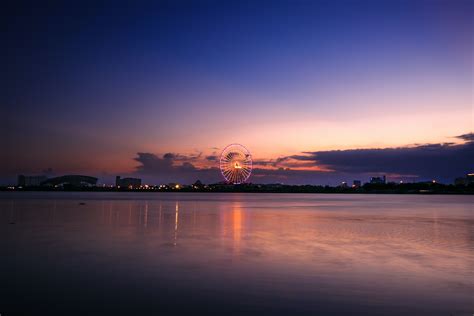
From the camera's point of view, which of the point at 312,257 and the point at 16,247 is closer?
the point at 312,257

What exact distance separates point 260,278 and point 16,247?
427 inches

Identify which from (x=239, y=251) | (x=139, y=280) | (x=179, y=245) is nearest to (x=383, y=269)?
(x=239, y=251)

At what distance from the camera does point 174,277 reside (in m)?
12.0

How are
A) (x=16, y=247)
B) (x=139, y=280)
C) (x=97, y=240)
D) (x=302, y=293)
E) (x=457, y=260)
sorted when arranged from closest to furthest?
1. (x=302, y=293)
2. (x=139, y=280)
3. (x=457, y=260)
4. (x=16, y=247)
5. (x=97, y=240)

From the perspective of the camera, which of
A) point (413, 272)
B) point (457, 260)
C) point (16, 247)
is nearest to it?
point (413, 272)

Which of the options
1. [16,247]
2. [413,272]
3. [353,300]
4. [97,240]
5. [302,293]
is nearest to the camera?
[353,300]

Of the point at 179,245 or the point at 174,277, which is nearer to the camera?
A: the point at 174,277

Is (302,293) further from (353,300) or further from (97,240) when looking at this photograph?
(97,240)

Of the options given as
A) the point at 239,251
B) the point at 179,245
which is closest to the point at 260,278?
the point at 239,251

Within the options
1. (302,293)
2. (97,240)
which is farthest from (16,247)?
(302,293)

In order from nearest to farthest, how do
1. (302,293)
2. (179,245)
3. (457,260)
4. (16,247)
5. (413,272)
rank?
(302,293) < (413,272) < (457,260) < (16,247) < (179,245)

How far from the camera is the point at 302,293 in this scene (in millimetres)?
10211

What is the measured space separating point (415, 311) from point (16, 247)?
15.0m

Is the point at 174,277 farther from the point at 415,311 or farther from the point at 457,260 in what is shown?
the point at 457,260
